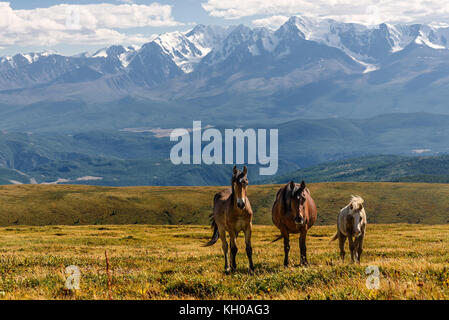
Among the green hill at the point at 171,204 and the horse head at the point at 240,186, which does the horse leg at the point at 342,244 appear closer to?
the horse head at the point at 240,186

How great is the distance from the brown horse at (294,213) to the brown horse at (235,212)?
1867 mm

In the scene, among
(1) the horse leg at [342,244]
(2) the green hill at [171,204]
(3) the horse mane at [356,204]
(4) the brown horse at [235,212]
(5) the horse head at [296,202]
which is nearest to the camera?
(4) the brown horse at [235,212]

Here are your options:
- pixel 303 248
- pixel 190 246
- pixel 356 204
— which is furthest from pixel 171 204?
pixel 303 248

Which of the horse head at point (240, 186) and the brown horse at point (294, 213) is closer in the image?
the horse head at point (240, 186)

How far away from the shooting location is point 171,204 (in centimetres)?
16575

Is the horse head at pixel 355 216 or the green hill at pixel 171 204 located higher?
the horse head at pixel 355 216

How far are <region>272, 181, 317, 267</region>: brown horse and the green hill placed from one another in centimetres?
13052

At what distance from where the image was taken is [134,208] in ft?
521

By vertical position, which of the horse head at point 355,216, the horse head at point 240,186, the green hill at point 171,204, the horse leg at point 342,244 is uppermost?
the horse head at point 240,186

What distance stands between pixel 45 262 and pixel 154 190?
570ft

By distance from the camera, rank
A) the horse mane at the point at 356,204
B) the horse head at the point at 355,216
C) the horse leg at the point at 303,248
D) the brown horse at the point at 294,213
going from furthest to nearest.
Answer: the horse mane at the point at 356,204 < the horse head at the point at 355,216 < the horse leg at the point at 303,248 < the brown horse at the point at 294,213

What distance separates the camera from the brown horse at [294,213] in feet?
57.5

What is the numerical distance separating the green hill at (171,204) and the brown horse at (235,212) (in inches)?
5156

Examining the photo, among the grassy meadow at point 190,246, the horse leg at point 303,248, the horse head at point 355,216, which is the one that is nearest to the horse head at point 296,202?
the horse leg at point 303,248
